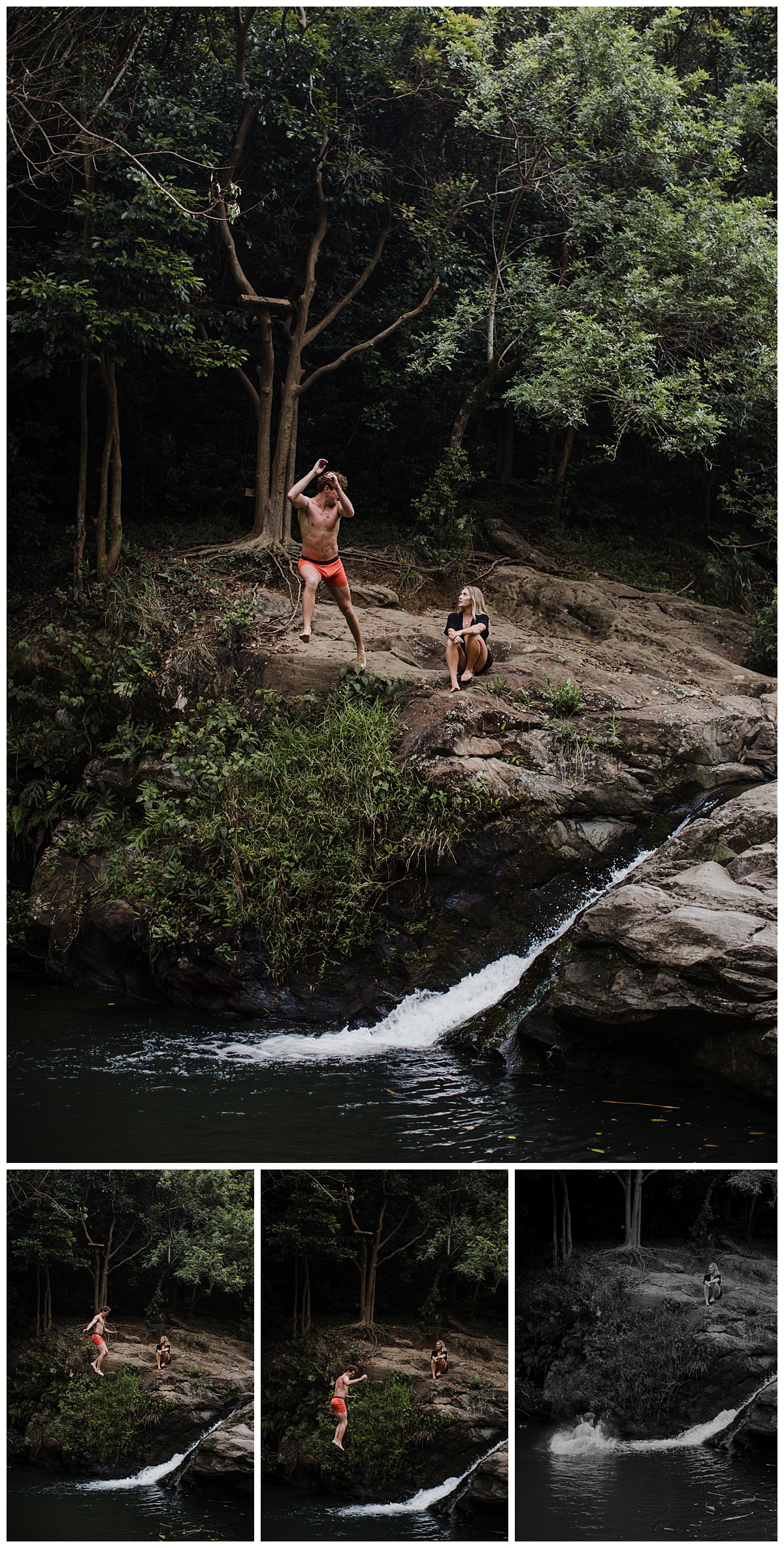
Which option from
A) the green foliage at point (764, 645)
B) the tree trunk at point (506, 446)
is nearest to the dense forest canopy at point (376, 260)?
the tree trunk at point (506, 446)

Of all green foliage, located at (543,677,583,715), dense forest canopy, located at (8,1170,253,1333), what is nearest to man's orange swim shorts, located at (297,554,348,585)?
green foliage, located at (543,677,583,715)

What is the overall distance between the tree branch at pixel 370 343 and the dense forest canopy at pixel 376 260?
0.13 feet

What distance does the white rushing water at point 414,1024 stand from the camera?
5.39m

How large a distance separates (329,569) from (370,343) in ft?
12.8

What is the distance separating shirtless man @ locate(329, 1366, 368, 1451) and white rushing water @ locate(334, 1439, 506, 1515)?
0.24 meters

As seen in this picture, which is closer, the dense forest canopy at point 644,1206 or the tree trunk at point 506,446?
the dense forest canopy at point 644,1206

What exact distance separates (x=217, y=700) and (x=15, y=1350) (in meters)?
4.56

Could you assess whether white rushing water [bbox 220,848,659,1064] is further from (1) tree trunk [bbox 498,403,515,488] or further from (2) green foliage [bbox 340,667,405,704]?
(1) tree trunk [bbox 498,403,515,488]

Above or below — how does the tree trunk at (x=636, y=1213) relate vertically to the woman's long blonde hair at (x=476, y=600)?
below

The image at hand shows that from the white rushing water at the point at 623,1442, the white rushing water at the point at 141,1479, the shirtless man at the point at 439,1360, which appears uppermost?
the shirtless man at the point at 439,1360

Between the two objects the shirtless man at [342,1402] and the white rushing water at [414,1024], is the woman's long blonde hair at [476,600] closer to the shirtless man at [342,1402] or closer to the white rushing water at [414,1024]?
the white rushing water at [414,1024]

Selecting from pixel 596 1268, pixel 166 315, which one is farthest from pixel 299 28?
pixel 596 1268

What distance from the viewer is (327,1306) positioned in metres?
3.43

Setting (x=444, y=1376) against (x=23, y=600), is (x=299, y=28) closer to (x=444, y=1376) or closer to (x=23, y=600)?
(x=23, y=600)
